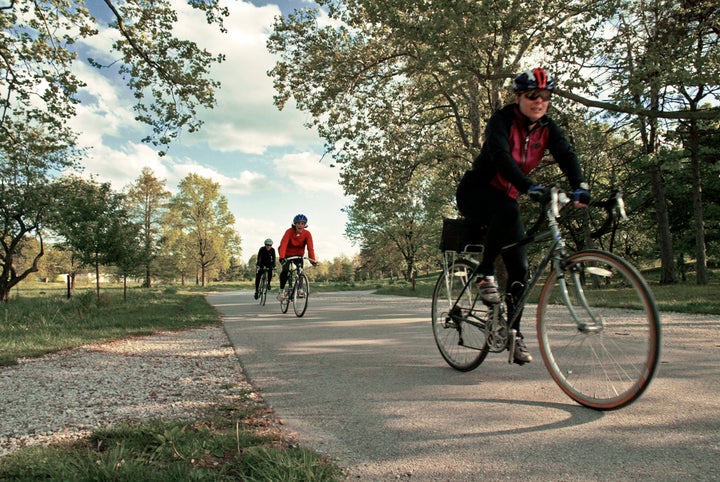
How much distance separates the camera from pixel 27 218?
77.7ft

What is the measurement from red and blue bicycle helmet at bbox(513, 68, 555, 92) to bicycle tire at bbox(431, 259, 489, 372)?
1.49 metres

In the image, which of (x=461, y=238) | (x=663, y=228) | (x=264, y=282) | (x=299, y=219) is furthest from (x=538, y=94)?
(x=663, y=228)

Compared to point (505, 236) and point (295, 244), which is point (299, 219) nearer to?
point (295, 244)

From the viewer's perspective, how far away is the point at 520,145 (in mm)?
3275

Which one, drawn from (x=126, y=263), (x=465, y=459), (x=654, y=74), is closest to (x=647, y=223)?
(x=654, y=74)

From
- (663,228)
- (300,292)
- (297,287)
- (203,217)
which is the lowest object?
(300,292)

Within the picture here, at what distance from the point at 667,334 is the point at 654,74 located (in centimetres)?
695

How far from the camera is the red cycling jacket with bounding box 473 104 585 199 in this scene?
10.2 feet

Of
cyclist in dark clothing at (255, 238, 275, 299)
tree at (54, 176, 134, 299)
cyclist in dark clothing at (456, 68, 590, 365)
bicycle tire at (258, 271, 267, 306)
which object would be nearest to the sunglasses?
cyclist in dark clothing at (456, 68, 590, 365)

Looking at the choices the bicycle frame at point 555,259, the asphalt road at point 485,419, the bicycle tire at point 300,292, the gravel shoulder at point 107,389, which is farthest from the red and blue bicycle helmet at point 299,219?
the bicycle frame at point 555,259

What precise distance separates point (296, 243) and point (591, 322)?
8.05 meters

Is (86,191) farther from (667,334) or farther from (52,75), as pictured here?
(667,334)

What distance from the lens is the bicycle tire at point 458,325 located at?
146 inches

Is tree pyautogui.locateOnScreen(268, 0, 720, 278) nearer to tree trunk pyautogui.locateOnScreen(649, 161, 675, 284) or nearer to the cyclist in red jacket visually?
tree trunk pyautogui.locateOnScreen(649, 161, 675, 284)
